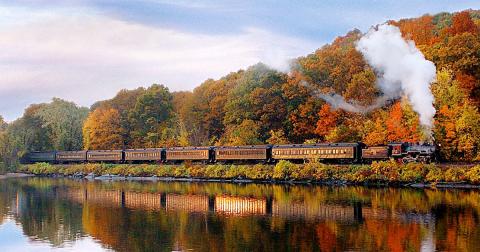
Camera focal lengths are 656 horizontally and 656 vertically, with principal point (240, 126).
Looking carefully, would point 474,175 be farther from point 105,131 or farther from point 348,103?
Answer: point 105,131

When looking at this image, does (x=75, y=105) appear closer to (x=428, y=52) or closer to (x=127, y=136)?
(x=127, y=136)

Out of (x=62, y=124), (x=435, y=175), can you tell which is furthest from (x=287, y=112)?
(x=62, y=124)

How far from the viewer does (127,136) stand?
355 ft

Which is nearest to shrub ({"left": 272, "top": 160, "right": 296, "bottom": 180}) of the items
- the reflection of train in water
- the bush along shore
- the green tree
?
the bush along shore

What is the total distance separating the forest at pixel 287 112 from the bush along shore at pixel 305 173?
19.7 ft

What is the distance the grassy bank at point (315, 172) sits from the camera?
5217cm

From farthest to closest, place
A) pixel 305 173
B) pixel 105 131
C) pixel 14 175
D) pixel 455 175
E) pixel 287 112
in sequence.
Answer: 1. pixel 105 131
2. pixel 14 175
3. pixel 287 112
4. pixel 305 173
5. pixel 455 175

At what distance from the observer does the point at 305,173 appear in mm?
62469

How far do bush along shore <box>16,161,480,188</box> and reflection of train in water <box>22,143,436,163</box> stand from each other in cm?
242

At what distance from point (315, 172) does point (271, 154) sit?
10838 mm

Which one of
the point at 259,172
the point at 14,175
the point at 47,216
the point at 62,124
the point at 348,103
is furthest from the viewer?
the point at 62,124

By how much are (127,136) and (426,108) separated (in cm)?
6210

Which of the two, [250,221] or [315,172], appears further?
[315,172]

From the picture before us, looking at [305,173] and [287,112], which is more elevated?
[287,112]
